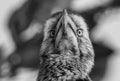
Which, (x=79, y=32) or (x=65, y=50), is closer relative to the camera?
(x=65, y=50)

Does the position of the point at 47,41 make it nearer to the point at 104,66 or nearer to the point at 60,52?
the point at 60,52

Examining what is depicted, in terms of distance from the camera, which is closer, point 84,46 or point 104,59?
point 84,46

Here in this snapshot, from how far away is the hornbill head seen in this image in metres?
9.67

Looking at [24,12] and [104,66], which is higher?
[24,12]

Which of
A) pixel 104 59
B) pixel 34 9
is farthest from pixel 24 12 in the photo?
pixel 104 59

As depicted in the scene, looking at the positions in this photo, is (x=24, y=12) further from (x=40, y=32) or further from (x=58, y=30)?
(x=58, y=30)

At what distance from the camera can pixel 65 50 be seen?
988 centimetres

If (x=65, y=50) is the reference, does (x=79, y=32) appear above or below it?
above

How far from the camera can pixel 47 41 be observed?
10.1m

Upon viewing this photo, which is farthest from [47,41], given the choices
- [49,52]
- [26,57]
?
[26,57]

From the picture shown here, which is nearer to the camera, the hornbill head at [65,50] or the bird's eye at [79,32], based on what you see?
the hornbill head at [65,50]

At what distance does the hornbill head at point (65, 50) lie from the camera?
31.7 ft

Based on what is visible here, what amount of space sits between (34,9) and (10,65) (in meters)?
0.74

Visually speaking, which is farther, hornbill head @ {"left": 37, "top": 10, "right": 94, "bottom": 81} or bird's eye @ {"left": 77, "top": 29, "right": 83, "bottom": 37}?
bird's eye @ {"left": 77, "top": 29, "right": 83, "bottom": 37}
